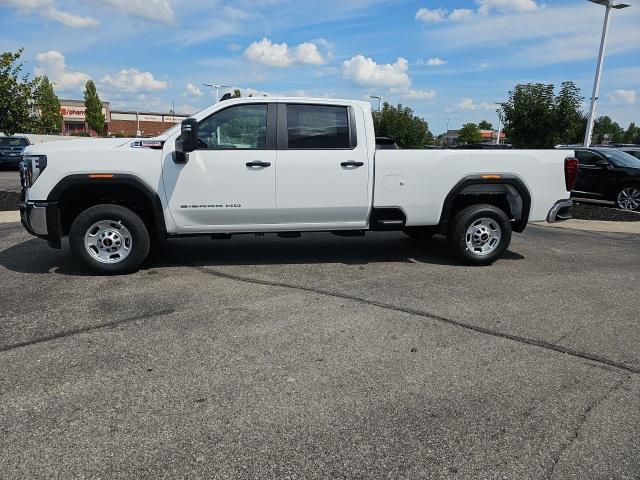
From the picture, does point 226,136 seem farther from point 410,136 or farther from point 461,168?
point 410,136

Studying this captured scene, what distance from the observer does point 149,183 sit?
233 inches

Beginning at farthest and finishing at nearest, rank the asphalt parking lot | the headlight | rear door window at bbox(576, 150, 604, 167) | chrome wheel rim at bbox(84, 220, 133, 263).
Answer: rear door window at bbox(576, 150, 604, 167) < chrome wheel rim at bbox(84, 220, 133, 263) < the headlight < the asphalt parking lot

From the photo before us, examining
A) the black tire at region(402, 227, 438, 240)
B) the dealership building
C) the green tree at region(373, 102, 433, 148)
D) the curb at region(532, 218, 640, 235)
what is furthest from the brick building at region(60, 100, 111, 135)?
the black tire at region(402, 227, 438, 240)

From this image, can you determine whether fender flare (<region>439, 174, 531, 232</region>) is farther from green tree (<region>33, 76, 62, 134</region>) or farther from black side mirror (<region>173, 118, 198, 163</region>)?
green tree (<region>33, 76, 62, 134</region>)

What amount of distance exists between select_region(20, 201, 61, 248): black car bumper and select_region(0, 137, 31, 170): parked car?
20265 mm

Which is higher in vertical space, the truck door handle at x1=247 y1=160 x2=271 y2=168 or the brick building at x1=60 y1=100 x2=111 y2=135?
the brick building at x1=60 y1=100 x2=111 y2=135

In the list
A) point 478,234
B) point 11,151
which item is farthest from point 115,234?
point 11,151

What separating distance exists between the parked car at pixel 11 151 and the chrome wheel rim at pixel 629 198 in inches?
917

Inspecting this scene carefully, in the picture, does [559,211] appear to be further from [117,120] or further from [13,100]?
[117,120]

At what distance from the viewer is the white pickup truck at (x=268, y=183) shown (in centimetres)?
586

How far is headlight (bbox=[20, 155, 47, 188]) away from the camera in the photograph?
5.76 m

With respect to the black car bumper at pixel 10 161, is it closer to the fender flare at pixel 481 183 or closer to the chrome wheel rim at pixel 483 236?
the fender flare at pixel 481 183

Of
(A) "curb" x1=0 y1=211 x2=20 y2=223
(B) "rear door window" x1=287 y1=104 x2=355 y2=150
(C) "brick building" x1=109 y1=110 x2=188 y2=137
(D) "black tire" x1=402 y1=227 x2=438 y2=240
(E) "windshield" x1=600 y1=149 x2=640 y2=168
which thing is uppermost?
(C) "brick building" x1=109 y1=110 x2=188 y2=137

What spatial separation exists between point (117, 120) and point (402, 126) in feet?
234
